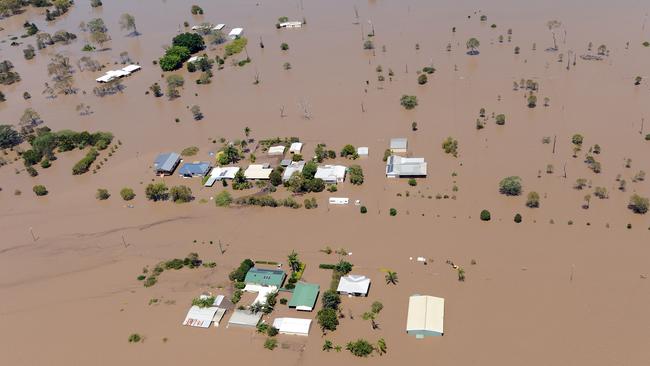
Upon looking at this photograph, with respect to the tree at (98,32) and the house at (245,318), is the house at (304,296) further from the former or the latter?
the tree at (98,32)

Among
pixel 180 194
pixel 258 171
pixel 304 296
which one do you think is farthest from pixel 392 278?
pixel 180 194

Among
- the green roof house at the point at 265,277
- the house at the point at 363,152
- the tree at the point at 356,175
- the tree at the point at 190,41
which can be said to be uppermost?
the tree at the point at 190,41

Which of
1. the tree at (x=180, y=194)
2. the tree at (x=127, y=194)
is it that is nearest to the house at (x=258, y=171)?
the tree at (x=180, y=194)

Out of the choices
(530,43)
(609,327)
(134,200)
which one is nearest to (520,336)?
(609,327)

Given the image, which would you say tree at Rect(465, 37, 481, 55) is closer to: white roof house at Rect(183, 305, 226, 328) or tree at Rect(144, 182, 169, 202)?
tree at Rect(144, 182, 169, 202)

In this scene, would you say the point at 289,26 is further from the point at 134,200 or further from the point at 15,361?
the point at 15,361
